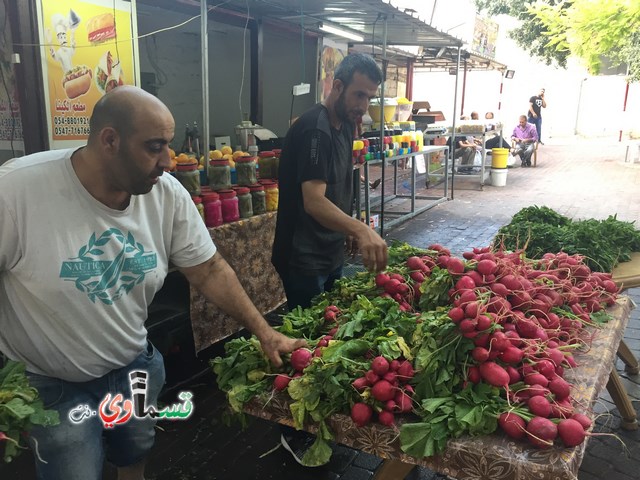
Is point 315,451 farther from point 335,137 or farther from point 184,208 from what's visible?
point 335,137

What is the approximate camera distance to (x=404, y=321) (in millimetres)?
2262

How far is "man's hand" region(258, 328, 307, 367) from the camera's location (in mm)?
2109

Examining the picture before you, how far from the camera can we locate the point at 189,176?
13.5 feet

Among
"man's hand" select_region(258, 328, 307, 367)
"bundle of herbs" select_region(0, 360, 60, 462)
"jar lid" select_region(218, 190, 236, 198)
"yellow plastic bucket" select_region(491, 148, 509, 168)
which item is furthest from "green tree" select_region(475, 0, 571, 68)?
"bundle of herbs" select_region(0, 360, 60, 462)

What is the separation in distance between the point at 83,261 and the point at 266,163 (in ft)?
11.8

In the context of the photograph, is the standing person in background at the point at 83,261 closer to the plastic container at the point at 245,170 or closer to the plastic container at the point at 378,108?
the plastic container at the point at 245,170

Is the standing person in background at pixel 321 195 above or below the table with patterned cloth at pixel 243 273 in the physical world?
above

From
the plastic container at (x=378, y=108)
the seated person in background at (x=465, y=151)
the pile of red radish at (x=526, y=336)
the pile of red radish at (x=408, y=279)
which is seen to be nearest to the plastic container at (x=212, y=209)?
the pile of red radish at (x=408, y=279)

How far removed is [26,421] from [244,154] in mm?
3650

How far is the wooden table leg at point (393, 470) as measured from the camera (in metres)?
1.96

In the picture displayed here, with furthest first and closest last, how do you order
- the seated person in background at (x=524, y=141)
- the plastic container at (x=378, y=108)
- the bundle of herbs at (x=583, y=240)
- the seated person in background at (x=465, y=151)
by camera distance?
the seated person in background at (x=524, y=141) → the seated person in background at (x=465, y=151) → the plastic container at (x=378, y=108) → the bundle of herbs at (x=583, y=240)

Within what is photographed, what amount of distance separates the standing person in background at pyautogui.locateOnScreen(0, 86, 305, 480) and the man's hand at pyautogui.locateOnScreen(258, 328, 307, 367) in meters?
0.49

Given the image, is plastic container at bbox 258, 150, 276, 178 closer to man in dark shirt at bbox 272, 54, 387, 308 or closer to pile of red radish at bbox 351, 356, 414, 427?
man in dark shirt at bbox 272, 54, 387, 308

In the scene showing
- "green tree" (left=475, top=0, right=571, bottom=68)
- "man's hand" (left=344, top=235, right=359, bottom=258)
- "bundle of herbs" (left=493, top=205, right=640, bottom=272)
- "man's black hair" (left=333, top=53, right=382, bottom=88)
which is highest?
"green tree" (left=475, top=0, right=571, bottom=68)
